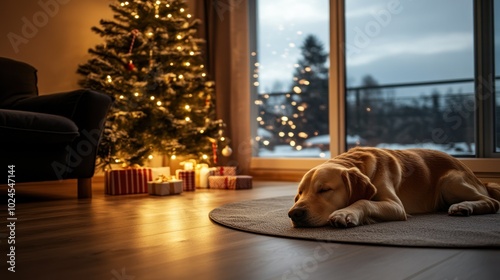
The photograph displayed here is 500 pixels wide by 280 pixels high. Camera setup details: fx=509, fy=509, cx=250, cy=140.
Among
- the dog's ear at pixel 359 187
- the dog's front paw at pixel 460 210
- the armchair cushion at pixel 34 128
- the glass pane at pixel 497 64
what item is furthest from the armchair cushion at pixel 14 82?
the glass pane at pixel 497 64

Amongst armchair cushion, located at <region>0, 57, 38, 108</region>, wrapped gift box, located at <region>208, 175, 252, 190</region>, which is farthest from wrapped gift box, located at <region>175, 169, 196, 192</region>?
armchair cushion, located at <region>0, 57, 38, 108</region>

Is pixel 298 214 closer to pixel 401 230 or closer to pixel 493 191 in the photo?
pixel 401 230

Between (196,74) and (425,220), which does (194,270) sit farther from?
(196,74)

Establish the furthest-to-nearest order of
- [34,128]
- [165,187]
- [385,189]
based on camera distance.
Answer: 1. [165,187]
2. [34,128]
3. [385,189]

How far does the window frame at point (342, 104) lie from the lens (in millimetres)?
3891

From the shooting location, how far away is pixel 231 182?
13.2 ft

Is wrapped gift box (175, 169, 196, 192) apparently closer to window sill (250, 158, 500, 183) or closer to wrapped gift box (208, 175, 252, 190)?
wrapped gift box (208, 175, 252, 190)

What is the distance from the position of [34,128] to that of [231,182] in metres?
1.63

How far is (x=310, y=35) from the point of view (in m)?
5.25

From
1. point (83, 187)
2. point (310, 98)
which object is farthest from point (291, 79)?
point (83, 187)

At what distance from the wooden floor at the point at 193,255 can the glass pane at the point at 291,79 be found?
10.5ft

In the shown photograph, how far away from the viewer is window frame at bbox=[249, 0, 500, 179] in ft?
12.8

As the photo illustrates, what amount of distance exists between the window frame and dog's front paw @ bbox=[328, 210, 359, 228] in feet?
7.85

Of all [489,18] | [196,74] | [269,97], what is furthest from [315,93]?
[489,18]
